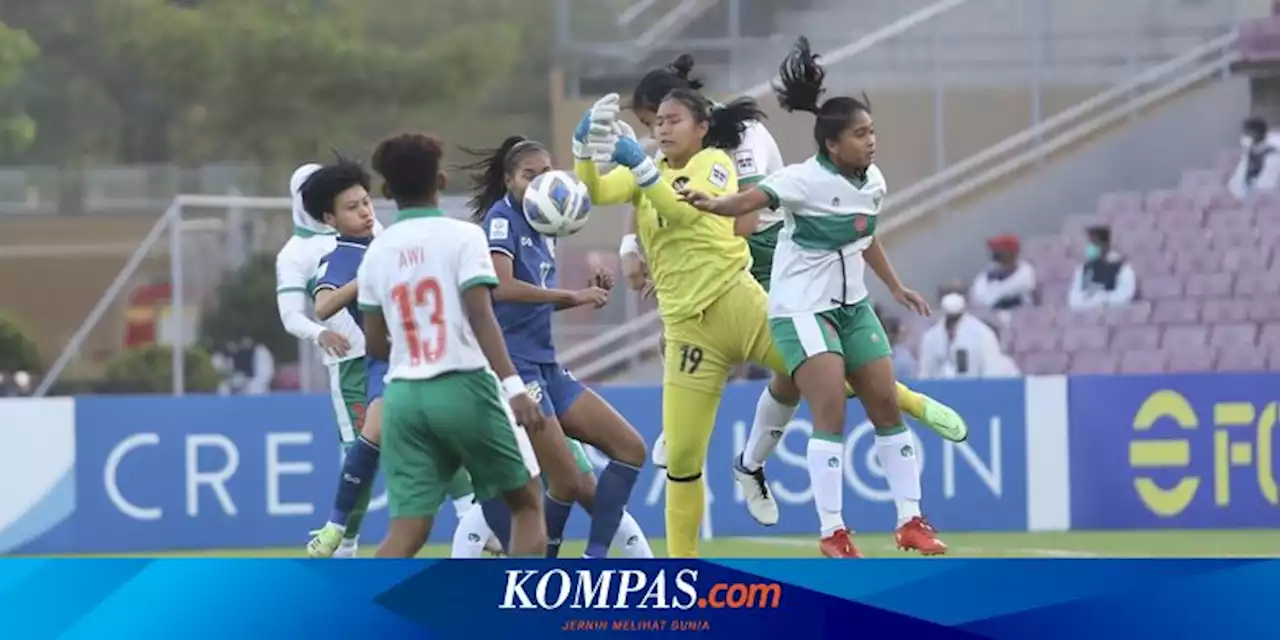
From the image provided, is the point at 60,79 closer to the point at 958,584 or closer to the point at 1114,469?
the point at 1114,469

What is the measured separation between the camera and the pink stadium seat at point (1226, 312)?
22.7 m

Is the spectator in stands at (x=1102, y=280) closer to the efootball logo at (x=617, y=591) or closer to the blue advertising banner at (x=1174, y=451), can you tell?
the blue advertising banner at (x=1174, y=451)

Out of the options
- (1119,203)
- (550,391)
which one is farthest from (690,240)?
(1119,203)

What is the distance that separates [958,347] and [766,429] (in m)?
8.97

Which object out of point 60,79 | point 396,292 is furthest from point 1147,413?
point 60,79

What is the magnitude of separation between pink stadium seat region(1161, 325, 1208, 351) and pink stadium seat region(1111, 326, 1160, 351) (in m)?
0.10

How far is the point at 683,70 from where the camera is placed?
13008mm

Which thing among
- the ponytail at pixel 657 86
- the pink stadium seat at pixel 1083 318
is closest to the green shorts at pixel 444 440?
the ponytail at pixel 657 86

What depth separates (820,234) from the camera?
1194cm

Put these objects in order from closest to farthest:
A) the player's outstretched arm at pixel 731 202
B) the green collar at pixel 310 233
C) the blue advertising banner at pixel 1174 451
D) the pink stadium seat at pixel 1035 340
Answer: the player's outstretched arm at pixel 731 202 < the green collar at pixel 310 233 < the blue advertising banner at pixel 1174 451 < the pink stadium seat at pixel 1035 340

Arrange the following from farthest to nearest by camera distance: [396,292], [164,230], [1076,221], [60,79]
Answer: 1. [60,79]
2. [164,230]
3. [1076,221]
4. [396,292]

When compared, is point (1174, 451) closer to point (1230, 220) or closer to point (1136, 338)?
point (1136, 338)

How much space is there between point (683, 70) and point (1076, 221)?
12.2 meters

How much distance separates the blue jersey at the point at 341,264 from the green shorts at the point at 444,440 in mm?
2376
